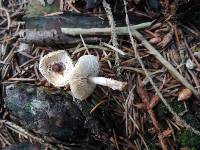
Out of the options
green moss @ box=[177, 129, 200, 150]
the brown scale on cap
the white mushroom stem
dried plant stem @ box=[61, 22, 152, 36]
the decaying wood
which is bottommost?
green moss @ box=[177, 129, 200, 150]

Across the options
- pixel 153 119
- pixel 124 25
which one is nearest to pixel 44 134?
pixel 153 119

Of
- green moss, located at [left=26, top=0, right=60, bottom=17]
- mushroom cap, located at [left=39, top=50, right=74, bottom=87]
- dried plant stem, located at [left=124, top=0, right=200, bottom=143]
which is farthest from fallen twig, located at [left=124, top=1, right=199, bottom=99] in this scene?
green moss, located at [left=26, top=0, right=60, bottom=17]

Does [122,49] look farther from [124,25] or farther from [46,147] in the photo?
[46,147]

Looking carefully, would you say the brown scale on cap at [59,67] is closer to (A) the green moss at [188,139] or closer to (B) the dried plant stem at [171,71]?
(B) the dried plant stem at [171,71]

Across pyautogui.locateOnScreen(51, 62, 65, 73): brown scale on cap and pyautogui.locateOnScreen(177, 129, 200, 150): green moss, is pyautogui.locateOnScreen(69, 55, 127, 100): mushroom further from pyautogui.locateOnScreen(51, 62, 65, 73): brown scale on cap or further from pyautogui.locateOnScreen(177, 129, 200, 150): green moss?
pyautogui.locateOnScreen(177, 129, 200, 150): green moss

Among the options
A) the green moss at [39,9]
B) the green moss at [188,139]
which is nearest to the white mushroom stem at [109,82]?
the green moss at [188,139]

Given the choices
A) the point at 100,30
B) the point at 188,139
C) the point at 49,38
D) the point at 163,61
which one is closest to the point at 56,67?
the point at 49,38

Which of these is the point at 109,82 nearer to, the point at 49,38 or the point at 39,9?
the point at 49,38
